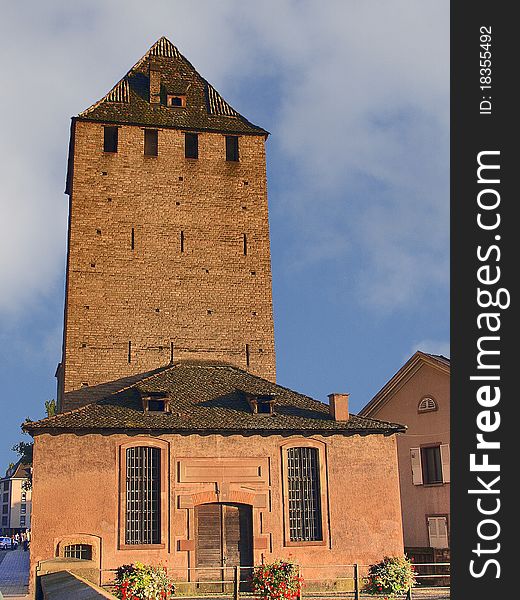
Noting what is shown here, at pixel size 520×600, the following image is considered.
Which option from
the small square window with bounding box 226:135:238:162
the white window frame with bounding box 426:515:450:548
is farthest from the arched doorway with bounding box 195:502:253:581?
the small square window with bounding box 226:135:238:162

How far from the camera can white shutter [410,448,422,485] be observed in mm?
31462

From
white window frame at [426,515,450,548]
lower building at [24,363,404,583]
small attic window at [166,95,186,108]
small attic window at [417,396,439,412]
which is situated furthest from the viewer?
small attic window at [166,95,186,108]

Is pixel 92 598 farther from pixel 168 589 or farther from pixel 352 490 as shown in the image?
pixel 352 490

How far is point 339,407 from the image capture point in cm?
2606

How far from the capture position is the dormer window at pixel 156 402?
2502 centimetres

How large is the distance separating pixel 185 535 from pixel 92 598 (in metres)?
17.9

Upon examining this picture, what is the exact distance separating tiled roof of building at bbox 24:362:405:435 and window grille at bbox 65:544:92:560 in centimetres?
360

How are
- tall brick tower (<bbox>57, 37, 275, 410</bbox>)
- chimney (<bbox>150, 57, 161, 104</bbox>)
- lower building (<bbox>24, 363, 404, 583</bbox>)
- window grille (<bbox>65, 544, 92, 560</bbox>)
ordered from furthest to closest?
chimney (<bbox>150, 57, 161, 104</bbox>), tall brick tower (<bbox>57, 37, 275, 410</bbox>), lower building (<bbox>24, 363, 404, 583</bbox>), window grille (<bbox>65, 544, 92, 560</bbox>)

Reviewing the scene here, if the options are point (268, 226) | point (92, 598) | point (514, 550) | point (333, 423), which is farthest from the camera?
point (268, 226)

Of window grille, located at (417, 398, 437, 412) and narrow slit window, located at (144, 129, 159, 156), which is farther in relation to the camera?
narrow slit window, located at (144, 129, 159, 156)

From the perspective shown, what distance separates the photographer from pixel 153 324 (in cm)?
3209

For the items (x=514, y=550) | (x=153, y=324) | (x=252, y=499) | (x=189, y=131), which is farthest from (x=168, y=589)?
(x=189, y=131)

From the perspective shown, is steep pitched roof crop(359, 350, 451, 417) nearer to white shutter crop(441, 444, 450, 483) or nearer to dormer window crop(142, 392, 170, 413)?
white shutter crop(441, 444, 450, 483)

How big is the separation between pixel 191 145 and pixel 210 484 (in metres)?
17.1
